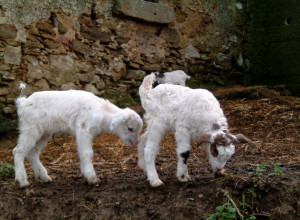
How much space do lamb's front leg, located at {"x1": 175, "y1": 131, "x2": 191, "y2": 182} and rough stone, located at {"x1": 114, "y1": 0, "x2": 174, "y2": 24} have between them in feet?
14.5

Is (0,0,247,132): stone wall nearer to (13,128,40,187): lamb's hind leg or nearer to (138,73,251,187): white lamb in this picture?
(13,128,40,187): lamb's hind leg

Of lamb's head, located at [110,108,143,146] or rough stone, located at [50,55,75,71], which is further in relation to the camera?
rough stone, located at [50,55,75,71]

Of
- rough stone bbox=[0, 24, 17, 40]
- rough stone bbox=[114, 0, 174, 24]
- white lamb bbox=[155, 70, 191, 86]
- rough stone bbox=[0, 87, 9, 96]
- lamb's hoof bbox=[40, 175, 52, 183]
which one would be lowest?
lamb's hoof bbox=[40, 175, 52, 183]

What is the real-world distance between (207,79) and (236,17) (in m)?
1.94

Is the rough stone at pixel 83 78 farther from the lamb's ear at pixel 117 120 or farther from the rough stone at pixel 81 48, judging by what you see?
the lamb's ear at pixel 117 120

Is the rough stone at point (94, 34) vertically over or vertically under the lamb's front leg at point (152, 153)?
over

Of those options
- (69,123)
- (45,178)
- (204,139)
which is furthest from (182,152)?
(45,178)

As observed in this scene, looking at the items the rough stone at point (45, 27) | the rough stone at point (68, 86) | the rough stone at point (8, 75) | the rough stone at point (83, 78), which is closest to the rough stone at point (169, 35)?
the rough stone at point (83, 78)

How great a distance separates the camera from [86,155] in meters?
3.92

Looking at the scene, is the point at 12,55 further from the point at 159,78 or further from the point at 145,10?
the point at 159,78

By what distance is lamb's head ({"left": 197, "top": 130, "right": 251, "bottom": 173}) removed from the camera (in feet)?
11.0

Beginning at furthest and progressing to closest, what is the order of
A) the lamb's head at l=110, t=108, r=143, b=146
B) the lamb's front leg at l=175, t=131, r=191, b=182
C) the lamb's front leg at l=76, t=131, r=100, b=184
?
the lamb's head at l=110, t=108, r=143, b=146, the lamb's front leg at l=76, t=131, r=100, b=184, the lamb's front leg at l=175, t=131, r=191, b=182

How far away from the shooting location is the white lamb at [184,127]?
3424 mm

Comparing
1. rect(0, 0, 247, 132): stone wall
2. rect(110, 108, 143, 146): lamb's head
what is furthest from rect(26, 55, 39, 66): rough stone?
rect(110, 108, 143, 146): lamb's head
